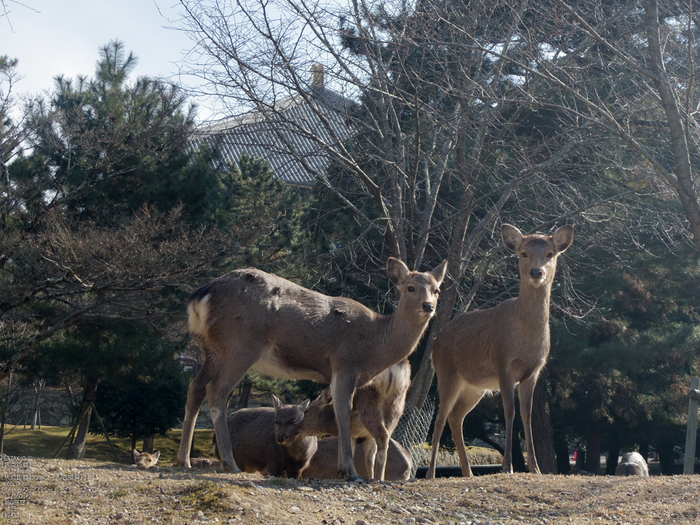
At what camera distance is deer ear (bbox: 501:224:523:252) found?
8.33 m

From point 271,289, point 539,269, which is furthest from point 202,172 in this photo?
point 539,269

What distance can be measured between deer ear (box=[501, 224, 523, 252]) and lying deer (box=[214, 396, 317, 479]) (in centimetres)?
342

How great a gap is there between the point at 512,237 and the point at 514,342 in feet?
4.13

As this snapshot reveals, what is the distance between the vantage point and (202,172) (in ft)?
51.6

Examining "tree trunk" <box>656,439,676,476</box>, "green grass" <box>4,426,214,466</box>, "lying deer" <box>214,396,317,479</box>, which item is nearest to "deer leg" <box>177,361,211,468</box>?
"lying deer" <box>214,396,317,479</box>

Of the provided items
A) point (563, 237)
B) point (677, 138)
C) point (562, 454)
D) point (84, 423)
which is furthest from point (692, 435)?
point (84, 423)

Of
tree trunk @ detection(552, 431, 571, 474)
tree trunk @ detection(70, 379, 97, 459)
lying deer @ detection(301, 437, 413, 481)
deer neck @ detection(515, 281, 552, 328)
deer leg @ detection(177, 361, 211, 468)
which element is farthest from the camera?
tree trunk @ detection(552, 431, 571, 474)

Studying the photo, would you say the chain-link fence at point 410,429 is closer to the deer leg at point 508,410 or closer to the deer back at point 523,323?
the deer back at point 523,323

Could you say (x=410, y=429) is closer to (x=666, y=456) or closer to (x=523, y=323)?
(x=523, y=323)

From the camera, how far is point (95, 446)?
781 inches

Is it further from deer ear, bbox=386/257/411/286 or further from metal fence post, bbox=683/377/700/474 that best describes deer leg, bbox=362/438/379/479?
metal fence post, bbox=683/377/700/474

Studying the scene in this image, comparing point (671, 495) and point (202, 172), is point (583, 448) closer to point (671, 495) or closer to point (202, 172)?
point (202, 172)

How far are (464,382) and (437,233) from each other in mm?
5623

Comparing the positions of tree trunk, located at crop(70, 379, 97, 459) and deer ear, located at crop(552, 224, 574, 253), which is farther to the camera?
tree trunk, located at crop(70, 379, 97, 459)
